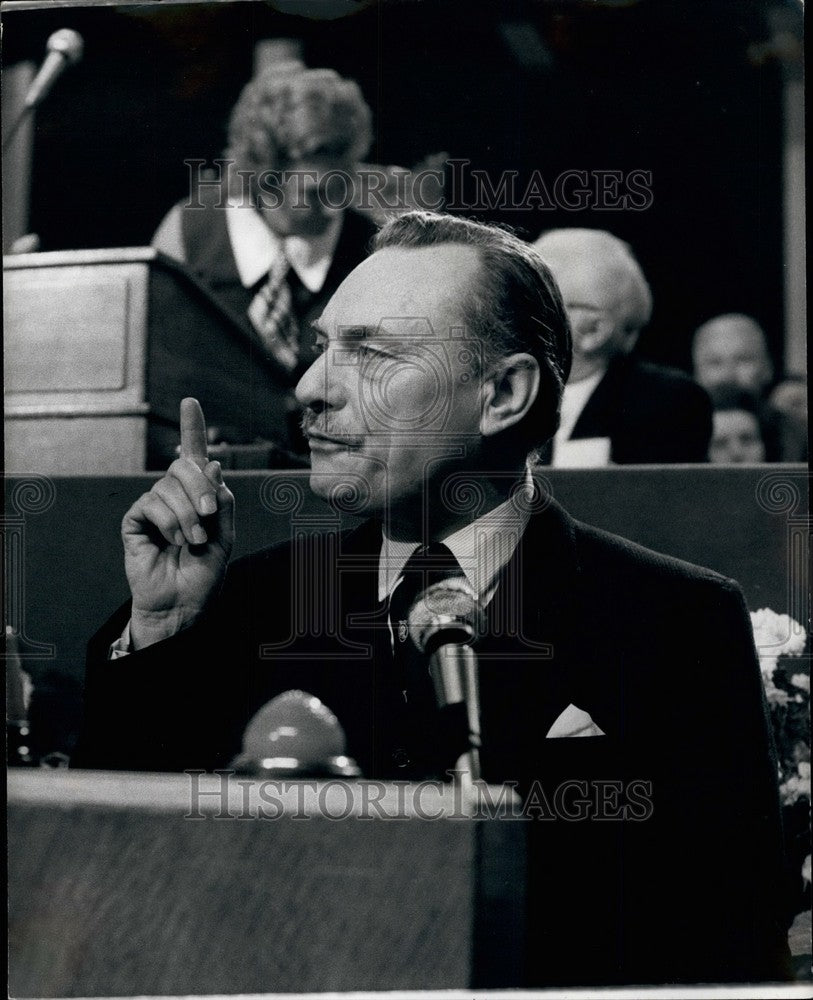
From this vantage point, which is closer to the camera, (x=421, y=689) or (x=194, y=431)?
(x=421, y=689)

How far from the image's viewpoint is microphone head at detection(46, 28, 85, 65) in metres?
3.58

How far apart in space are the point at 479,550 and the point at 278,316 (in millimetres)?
966

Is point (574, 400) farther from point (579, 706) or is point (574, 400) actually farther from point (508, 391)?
point (579, 706)

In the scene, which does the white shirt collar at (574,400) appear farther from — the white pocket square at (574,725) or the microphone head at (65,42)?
the microphone head at (65,42)

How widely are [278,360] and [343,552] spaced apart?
63cm

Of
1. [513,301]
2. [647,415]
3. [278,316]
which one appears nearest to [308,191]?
[278,316]

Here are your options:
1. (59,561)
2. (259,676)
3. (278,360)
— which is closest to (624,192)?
(278,360)

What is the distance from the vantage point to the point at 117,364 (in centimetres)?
Result: 357

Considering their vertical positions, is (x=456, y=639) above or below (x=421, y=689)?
above

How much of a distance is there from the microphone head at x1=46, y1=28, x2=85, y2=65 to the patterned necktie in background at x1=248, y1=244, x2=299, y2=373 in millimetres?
898

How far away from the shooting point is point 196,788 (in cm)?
341

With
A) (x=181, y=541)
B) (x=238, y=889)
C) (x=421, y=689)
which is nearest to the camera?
(x=238, y=889)

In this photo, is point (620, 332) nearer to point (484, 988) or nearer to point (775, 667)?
point (775, 667)

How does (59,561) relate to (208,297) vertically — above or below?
below
